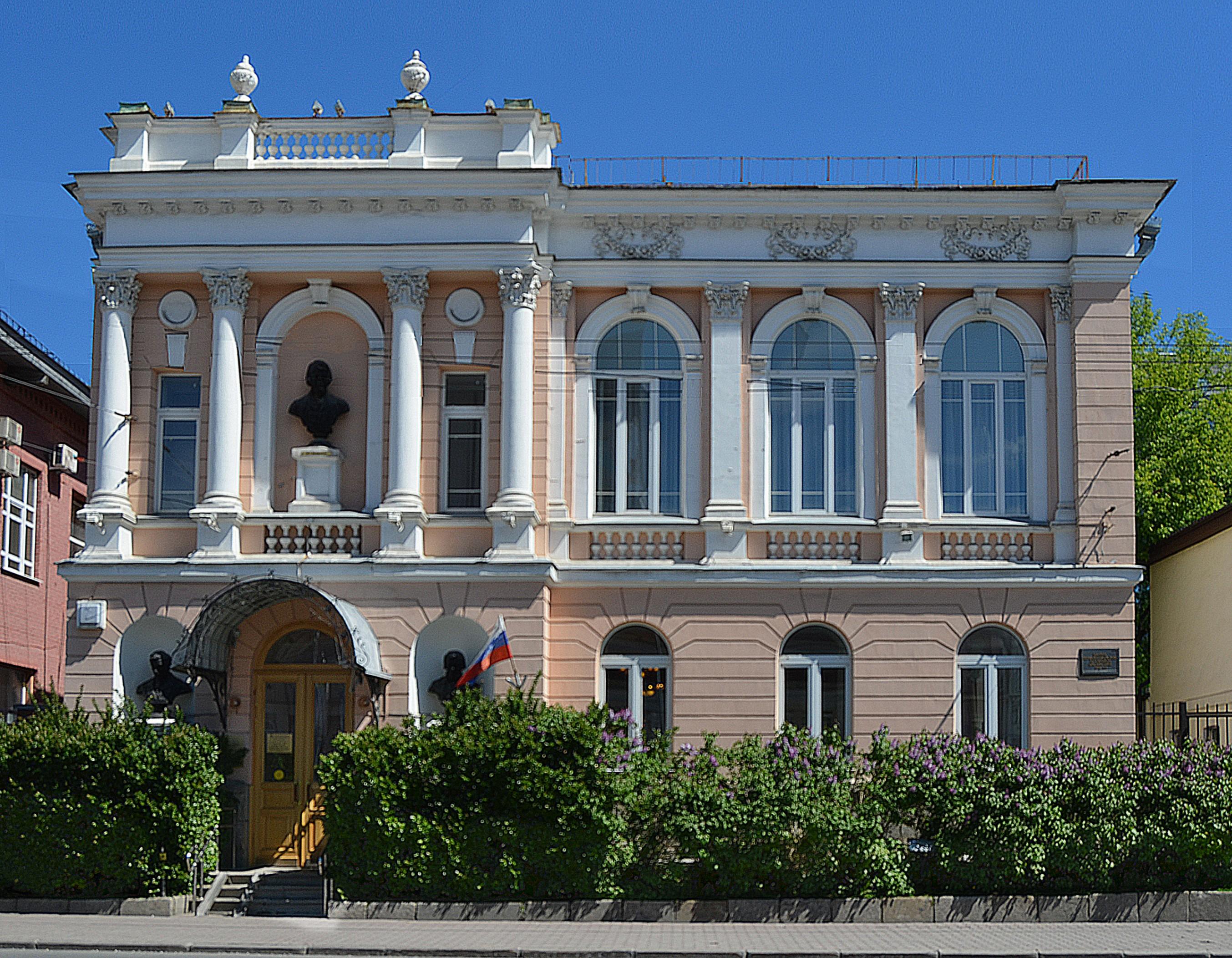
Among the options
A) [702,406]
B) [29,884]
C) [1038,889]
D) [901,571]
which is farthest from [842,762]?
[29,884]

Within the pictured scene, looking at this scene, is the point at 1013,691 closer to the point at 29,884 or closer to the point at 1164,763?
the point at 1164,763

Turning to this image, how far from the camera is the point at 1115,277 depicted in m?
26.1

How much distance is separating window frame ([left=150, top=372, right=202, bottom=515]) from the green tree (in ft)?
62.5

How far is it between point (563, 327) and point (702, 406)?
7.98 feet

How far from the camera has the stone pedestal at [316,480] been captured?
83.8 feet

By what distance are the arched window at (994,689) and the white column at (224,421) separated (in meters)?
Answer: 11.0

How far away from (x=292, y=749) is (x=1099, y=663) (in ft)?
39.1

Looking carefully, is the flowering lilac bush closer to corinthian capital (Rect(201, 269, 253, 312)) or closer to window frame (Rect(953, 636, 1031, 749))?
window frame (Rect(953, 636, 1031, 749))

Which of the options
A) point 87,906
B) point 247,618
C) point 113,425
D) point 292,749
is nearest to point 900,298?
point 247,618

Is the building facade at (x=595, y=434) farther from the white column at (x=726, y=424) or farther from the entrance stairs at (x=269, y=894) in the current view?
the entrance stairs at (x=269, y=894)

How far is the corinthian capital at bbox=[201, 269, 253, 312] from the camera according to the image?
25688 millimetres

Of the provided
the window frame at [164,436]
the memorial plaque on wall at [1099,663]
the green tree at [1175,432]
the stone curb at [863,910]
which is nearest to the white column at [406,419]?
the window frame at [164,436]

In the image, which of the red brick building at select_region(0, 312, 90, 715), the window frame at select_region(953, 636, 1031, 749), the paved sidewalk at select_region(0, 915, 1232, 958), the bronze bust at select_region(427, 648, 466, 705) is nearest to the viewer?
the paved sidewalk at select_region(0, 915, 1232, 958)

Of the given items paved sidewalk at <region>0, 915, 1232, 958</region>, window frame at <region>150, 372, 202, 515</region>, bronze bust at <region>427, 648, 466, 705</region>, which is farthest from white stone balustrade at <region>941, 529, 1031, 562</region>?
window frame at <region>150, 372, 202, 515</region>
